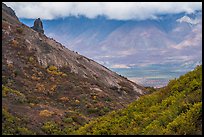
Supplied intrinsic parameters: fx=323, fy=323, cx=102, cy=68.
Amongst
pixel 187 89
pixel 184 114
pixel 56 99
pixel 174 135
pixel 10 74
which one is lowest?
pixel 174 135

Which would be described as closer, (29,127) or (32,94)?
(29,127)

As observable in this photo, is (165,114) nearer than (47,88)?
Yes

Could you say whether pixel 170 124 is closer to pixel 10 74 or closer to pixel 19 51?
pixel 10 74

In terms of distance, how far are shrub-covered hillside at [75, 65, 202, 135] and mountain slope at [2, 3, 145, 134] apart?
11.9 meters

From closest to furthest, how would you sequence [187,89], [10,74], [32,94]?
[187,89] < [32,94] < [10,74]

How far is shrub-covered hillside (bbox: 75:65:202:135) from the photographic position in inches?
425

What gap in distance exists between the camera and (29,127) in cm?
2755

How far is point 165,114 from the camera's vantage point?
1233 centimetres

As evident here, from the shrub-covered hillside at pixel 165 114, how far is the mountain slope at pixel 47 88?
11.9 meters

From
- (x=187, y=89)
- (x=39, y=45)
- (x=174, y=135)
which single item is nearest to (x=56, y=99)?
(x=39, y=45)

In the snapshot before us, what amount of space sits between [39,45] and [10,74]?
49.3 ft

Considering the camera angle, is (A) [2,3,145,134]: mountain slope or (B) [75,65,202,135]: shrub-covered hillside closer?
(B) [75,65,202,135]: shrub-covered hillside

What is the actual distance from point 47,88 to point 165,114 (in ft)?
114

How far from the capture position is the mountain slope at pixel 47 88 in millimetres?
30970
